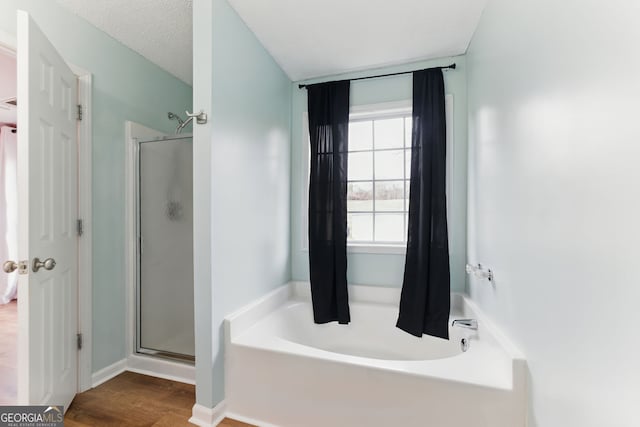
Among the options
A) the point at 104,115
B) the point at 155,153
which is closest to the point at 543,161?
the point at 155,153

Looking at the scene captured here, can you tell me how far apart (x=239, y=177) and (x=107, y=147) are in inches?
43.3

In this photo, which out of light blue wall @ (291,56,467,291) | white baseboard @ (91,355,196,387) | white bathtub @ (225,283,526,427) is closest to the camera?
white bathtub @ (225,283,526,427)

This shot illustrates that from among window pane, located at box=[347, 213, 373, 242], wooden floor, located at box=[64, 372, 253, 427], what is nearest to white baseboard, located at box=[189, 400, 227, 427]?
wooden floor, located at box=[64, 372, 253, 427]

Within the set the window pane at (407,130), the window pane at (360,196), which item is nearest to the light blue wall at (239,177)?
the window pane at (360,196)

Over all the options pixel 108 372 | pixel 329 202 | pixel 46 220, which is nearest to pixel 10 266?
pixel 46 220

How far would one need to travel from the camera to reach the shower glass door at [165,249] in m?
2.12

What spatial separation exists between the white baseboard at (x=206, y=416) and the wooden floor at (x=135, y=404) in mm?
30

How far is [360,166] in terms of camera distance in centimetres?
252

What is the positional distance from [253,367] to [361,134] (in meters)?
1.97

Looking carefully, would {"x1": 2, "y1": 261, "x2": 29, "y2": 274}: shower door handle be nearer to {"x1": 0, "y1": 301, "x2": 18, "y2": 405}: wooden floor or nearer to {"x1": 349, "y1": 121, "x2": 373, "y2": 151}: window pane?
{"x1": 0, "y1": 301, "x2": 18, "y2": 405}: wooden floor

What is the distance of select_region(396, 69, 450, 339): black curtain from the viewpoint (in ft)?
6.81

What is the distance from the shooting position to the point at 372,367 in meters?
1.38

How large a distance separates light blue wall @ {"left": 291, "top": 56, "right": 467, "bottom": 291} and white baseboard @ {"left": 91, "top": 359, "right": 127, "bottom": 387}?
144cm

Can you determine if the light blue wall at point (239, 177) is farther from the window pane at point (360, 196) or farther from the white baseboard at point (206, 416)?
the window pane at point (360, 196)
